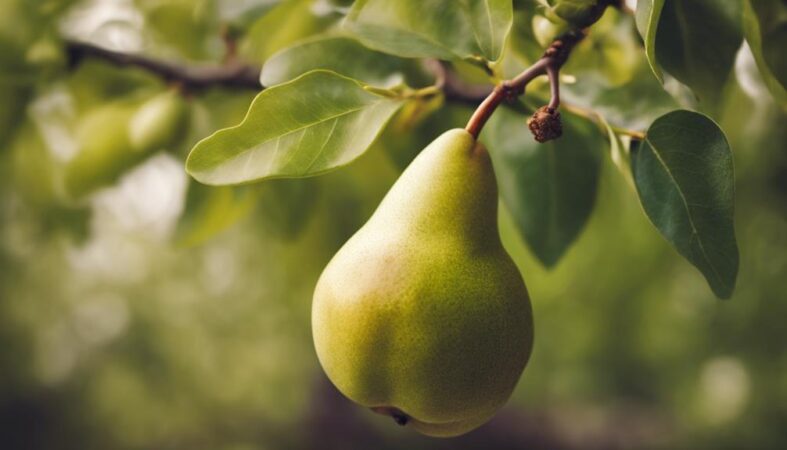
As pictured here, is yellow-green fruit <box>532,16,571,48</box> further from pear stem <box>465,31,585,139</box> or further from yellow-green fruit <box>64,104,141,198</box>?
yellow-green fruit <box>64,104,141,198</box>


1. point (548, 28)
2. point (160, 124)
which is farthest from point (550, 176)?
point (160, 124)

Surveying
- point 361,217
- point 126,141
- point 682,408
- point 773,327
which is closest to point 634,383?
point 682,408

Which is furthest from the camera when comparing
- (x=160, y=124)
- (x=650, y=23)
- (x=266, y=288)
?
(x=266, y=288)

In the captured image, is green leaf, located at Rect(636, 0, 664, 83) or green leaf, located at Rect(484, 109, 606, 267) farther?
green leaf, located at Rect(484, 109, 606, 267)

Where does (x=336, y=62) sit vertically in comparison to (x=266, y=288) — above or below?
above

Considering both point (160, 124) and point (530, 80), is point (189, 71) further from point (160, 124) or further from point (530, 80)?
point (530, 80)

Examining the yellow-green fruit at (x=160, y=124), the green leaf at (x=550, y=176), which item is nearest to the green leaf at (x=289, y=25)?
the yellow-green fruit at (x=160, y=124)

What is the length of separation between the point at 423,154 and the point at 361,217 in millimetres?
797

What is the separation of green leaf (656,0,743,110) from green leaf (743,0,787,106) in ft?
0.04

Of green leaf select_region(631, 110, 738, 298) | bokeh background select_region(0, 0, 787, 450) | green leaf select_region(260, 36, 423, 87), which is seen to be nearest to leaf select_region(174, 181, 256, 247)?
bokeh background select_region(0, 0, 787, 450)

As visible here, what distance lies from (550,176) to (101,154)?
52 cm

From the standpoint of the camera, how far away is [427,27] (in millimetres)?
531

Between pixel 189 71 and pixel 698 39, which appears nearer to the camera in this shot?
pixel 698 39

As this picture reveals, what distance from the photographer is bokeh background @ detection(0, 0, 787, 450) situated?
3.01 ft
